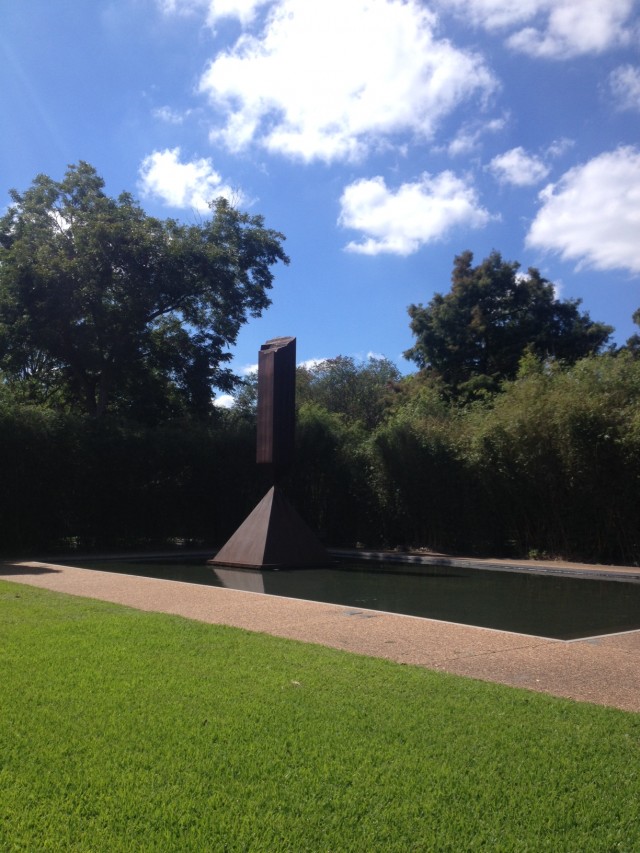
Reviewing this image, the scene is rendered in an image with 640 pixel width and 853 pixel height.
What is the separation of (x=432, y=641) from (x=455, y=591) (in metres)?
4.08

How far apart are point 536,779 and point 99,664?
2723 millimetres

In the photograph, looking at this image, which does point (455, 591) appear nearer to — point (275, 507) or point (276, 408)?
point (275, 507)

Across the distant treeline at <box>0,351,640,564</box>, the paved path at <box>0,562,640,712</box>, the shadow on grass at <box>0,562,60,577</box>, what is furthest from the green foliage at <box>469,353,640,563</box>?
the shadow on grass at <box>0,562,60,577</box>

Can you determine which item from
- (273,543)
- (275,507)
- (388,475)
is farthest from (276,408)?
(388,475)

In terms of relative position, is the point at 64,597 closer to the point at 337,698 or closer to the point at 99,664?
the point at 99,664

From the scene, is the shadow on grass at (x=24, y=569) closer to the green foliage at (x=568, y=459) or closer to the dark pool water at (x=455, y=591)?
the dark pool water at (x=455, y=591)

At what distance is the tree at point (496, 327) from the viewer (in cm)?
2564

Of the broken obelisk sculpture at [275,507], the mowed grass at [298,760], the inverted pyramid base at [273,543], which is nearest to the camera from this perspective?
the mowed grass at [298,760]

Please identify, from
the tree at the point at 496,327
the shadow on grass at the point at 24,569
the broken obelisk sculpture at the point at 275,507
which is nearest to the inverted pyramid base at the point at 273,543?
the broken obelisk sculpture at the point at 275,507

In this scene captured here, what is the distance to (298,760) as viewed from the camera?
2.99 m

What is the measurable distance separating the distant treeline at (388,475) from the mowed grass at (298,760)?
9.59 metres

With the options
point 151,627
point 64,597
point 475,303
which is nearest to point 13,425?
point 64,597

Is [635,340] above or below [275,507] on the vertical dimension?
above

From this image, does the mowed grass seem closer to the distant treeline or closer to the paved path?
the paved path
